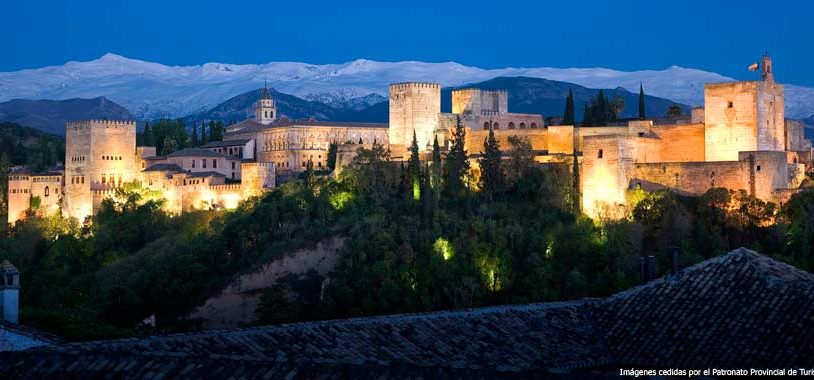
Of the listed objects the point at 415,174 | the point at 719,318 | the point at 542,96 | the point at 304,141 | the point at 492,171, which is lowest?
the point at 719,318

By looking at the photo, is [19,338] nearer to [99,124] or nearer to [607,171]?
[607,171]

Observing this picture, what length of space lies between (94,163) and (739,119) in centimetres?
3428

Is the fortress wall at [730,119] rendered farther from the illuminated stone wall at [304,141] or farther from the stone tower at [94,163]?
the stone tower at [94,163]

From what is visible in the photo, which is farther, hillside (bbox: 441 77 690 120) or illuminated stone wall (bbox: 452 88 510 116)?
hillside (bbox: 441 77 690 120)

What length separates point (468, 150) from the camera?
59906 mm

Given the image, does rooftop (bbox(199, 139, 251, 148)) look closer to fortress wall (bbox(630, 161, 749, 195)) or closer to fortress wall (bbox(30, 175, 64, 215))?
fortress wall (bbox(30, 175, 64, 215))

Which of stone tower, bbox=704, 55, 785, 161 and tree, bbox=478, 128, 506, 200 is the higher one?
stone tower, bbox=704, 55, 785, 161

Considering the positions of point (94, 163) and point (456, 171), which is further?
point (94, 163)

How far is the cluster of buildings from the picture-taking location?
164ft

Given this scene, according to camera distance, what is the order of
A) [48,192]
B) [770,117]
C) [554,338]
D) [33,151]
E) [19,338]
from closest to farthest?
[554,338] < [19,338] < [770,117] < [48,192] < [33,151]

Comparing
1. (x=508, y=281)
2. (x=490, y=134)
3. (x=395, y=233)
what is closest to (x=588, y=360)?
(x=508, y=281)

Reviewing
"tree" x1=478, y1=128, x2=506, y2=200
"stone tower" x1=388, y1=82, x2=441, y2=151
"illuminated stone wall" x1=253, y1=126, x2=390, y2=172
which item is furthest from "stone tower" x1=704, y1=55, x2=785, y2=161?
"illuminated stone wall" x1=253, y1=126, x2=390, y2=172

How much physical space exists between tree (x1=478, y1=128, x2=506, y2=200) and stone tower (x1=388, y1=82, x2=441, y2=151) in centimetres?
1001

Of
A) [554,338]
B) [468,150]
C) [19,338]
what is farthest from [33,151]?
[554,338]
